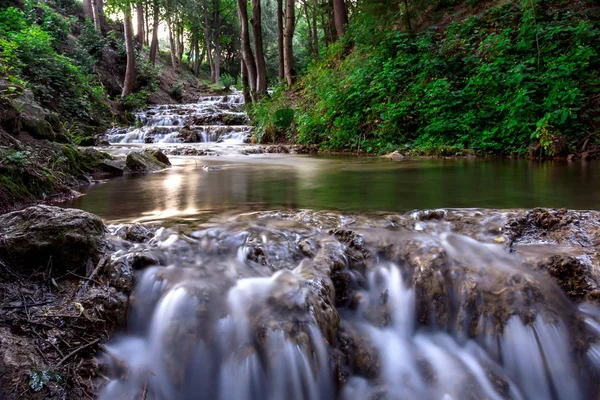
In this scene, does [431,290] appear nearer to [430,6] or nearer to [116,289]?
[116,289]

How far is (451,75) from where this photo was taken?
9781 mm

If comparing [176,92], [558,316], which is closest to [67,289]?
[558,316]

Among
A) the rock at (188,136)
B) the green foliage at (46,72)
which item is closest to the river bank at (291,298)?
the green foliage at (46,72)

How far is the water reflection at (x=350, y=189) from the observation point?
368 centimetres

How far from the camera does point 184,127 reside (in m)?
14.5

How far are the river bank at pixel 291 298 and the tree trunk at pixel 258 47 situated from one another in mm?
14387

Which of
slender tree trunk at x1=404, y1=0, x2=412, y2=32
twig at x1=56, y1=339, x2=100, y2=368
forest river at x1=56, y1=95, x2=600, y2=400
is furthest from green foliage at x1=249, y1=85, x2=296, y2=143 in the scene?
twig at x1=56, y1=339, x2=100, y2=368

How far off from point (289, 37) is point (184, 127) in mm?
6001

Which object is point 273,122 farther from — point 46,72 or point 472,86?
point 46,72

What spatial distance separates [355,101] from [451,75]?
2.66 meters

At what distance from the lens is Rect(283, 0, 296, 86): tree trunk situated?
1552cm

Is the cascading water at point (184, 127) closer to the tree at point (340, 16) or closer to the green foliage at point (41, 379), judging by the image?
the tree at point (340, 16)

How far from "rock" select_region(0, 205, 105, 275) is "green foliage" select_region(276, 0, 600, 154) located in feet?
26.6

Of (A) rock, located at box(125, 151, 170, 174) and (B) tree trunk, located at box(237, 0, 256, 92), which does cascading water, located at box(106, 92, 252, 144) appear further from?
(A) rock, located at box(125, 151, 170, 174)
